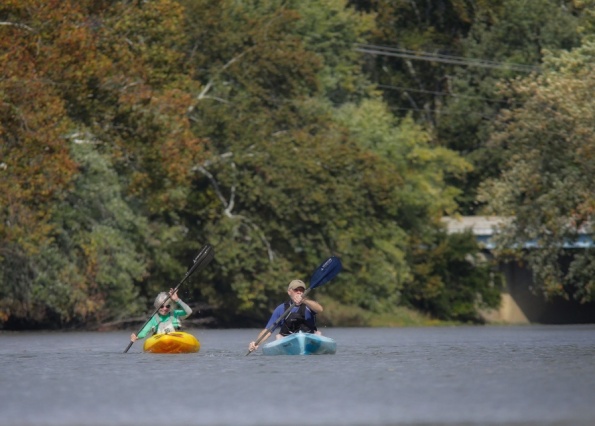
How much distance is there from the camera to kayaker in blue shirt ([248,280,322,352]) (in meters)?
32.4

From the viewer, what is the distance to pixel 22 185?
47.1m

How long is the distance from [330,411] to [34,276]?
3724 centimetres

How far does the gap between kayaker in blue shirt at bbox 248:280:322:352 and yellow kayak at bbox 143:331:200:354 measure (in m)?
2.04

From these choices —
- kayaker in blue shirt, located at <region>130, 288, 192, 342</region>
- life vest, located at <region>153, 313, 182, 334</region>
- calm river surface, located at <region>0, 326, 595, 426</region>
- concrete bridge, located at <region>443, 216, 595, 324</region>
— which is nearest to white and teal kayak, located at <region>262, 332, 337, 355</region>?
calm river surface, located at <region>0, 326, 595, 426</region>

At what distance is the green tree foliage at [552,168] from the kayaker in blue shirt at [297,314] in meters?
22.2

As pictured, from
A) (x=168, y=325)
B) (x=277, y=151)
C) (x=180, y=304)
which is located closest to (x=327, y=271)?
(x=180, y=304)

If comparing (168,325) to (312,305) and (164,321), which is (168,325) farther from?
(312,305)

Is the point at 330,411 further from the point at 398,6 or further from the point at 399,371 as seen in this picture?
the point at 398,6

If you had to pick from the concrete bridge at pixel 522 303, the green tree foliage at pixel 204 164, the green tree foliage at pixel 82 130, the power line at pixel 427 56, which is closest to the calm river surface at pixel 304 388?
the green tree foliage at pixel 82 130

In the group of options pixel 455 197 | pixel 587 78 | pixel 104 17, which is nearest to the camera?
pixel 104 17

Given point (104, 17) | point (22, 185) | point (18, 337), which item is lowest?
point (18, 337)

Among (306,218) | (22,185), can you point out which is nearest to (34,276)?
(22,185)

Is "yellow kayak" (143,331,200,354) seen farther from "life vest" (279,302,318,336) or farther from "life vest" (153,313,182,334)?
"life vest" (279,302,318,336)

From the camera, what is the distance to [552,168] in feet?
193
